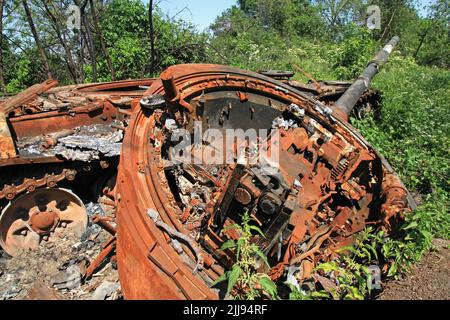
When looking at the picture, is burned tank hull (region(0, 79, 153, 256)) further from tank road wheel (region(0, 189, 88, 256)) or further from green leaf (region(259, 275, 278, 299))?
green leaf (region(259, 275, 278, 299))

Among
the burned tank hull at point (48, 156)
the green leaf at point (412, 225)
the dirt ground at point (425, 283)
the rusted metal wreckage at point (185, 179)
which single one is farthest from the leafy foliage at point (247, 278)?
the burned tank hull at point (48, 156)

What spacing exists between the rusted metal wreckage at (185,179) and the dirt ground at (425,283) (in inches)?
19.8

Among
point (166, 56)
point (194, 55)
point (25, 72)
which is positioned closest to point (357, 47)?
point (194, 55)

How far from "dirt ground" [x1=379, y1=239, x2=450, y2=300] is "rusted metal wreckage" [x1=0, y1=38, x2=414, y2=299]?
0.50 metres

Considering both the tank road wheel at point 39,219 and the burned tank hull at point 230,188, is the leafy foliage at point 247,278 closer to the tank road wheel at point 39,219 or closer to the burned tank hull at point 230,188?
the burned tank hull at point 230,188

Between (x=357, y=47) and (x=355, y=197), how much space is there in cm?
1150

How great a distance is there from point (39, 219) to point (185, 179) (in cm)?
248

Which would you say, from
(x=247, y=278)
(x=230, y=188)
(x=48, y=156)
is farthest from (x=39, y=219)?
(x=247, y=278)

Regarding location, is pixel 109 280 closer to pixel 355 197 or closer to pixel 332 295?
pixel 332 295

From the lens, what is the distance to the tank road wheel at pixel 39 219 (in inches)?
208

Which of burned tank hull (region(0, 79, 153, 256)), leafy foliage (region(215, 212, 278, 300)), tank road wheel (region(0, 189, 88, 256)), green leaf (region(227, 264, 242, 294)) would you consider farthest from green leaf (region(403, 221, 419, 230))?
tank road wheel (region(0, 189, 88, 256))

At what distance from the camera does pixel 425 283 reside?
3.33m

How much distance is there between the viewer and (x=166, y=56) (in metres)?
13.1

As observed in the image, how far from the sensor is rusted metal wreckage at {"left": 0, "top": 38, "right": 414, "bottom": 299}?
2.97 m
